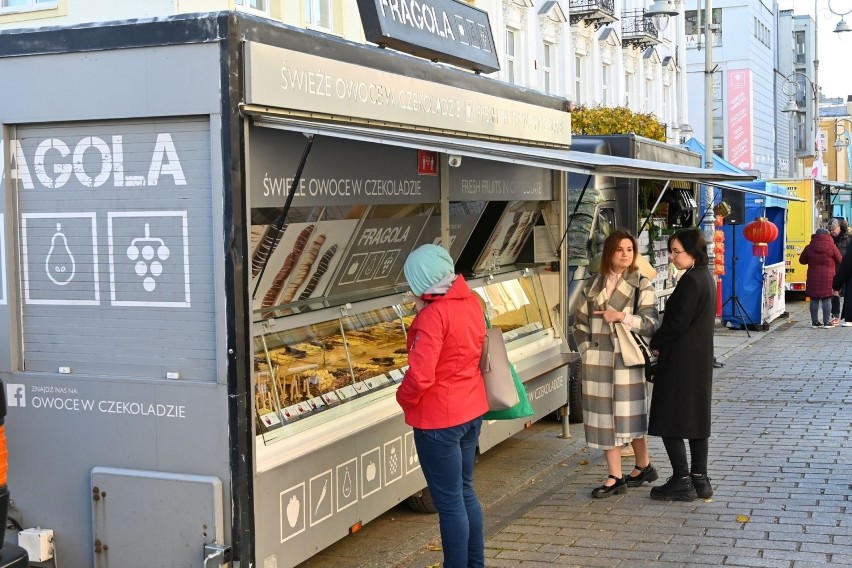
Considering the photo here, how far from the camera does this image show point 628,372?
707 cm

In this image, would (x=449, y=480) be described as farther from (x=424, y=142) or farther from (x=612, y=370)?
(x=612, y=370)

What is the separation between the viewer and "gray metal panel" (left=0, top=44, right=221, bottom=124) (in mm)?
4613

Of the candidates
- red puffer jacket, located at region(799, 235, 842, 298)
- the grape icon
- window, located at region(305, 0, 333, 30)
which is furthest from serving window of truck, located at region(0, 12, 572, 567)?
red puffer jacket, located at region(799, 235, 842, 298)

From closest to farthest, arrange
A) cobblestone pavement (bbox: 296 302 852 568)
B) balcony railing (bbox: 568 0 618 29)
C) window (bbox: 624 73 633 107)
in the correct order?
cobblestone pavement (bbox: 296 302 852 568), balcony railing (bbox: 568 0 618 29), window (bbox: 624 73 633 107)

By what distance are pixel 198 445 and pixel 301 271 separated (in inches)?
65.0

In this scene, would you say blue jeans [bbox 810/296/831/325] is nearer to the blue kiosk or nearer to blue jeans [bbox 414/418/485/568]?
the blue kiosk

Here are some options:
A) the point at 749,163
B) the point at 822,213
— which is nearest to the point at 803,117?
the point at 749,163

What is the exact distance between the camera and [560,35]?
29.3 meters

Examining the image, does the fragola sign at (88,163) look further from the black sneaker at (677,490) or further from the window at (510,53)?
the window at (510,53)

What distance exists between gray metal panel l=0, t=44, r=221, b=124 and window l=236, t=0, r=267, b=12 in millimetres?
12933

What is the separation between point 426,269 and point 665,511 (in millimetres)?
2712

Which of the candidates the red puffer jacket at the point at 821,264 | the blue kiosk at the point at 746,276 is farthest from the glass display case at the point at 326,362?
the red puffer jacket at the point at 821,264

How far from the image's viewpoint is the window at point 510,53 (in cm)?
2628

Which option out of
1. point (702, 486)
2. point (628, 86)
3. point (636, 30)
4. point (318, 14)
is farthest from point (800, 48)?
point (702, 486)
